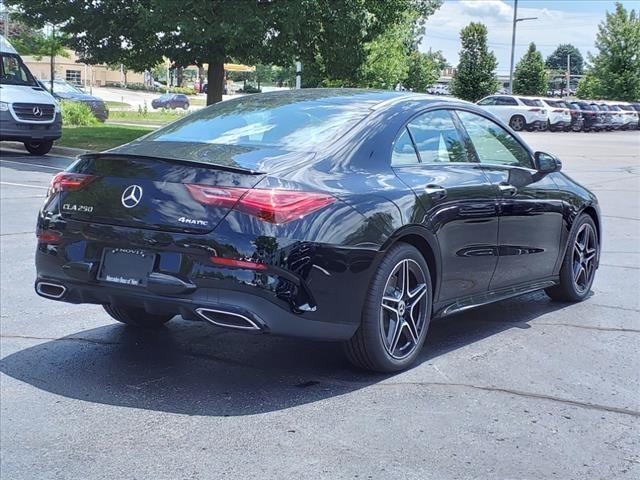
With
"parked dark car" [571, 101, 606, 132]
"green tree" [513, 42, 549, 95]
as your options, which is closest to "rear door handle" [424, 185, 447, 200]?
"parked dark car" [571, 101, 606, 132]

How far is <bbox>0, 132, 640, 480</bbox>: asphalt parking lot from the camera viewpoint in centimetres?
361

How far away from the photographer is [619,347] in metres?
5.42

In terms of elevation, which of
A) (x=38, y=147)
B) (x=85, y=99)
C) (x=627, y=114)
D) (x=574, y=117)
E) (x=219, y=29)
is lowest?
(x=38, y=147)

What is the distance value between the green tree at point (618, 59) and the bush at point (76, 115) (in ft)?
135

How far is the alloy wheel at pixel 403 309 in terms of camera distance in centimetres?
464

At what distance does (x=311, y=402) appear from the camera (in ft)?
14.1

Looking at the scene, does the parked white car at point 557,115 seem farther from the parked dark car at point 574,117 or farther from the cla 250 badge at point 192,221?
the cla 250 badge at point 192,221

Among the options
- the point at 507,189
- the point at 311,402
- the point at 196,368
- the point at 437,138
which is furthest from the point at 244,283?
the point at 507,189

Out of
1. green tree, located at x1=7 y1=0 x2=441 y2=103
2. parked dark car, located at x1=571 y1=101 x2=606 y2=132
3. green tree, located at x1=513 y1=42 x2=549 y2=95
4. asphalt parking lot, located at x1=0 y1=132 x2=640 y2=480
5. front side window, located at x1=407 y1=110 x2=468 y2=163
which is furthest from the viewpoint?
green tree, located at x1=513 y1=42 x2=549 y2=95

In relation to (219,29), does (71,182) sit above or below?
below

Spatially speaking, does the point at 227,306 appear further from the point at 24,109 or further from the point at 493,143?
the point at 24,109

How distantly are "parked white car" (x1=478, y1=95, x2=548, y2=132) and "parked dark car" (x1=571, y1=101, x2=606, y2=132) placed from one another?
206 inches

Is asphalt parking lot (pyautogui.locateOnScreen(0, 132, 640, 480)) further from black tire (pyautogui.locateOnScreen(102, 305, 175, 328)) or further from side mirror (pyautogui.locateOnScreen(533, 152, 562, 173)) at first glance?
side mirror (pyautogui.locateOnScreen(533, 152, 562, 173))

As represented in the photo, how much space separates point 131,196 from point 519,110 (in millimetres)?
39857
